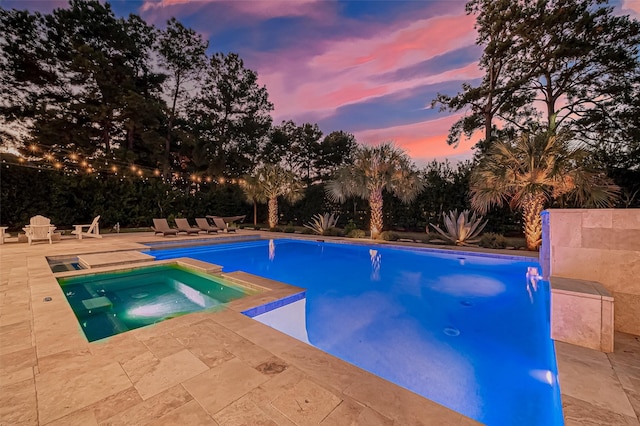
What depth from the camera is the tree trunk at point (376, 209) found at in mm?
11000

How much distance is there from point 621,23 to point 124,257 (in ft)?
68.8

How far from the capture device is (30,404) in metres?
1.62

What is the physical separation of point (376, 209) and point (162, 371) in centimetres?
997

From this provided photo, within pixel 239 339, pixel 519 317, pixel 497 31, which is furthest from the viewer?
pixel 497 31

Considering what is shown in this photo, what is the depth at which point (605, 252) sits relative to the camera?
9.37 ft

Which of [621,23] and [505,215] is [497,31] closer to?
[621,23]

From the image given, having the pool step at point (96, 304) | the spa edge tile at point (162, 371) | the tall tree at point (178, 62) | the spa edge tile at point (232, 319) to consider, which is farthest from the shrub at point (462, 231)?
the tall tree at point (178, 62)

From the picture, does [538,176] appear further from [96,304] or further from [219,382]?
[96,304]

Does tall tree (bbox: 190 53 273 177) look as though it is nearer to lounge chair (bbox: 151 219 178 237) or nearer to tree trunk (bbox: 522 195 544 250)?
lounge chair (bbox: 151 219 178 237)

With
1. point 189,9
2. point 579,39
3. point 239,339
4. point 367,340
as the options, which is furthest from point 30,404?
point 579,39

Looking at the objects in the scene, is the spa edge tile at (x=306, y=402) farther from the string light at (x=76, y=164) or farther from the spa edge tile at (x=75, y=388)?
the string light at (x=76, y=164)

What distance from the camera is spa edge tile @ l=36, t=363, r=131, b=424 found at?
62.0 inches

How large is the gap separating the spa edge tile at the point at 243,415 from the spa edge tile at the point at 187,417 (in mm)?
54

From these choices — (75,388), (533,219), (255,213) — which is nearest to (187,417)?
(75,388)
